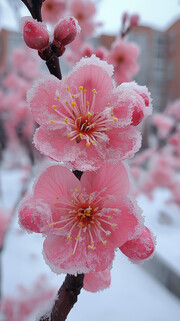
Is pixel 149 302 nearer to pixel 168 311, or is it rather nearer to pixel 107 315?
pixel 168 311

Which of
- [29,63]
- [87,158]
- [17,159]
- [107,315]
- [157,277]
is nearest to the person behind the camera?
[87,158]

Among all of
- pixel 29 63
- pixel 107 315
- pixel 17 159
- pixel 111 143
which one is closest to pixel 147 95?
pixel 111 143

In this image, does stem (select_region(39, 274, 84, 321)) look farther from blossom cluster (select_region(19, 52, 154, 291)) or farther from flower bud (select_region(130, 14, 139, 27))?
flower bud (select_region(130, 14, 139, 27))

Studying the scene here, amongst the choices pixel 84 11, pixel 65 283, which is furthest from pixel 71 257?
pixel 84 11

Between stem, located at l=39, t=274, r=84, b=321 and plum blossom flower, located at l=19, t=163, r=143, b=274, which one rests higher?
plum blossom flower, located at l=19, t=163, r=143, b=274

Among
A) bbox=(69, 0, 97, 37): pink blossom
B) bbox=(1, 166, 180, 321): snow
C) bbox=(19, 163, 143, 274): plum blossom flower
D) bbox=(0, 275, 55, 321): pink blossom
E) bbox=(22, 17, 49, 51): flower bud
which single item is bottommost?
bbox=(0, 275, 55, 321): pink blossom

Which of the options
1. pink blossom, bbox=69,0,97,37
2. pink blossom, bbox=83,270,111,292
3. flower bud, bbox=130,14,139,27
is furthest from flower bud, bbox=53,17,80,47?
pink blossom, bbox=69,0,97,37

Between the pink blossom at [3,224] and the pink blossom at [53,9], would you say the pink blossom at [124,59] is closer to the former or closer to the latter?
the pink blossom at [53,9]
